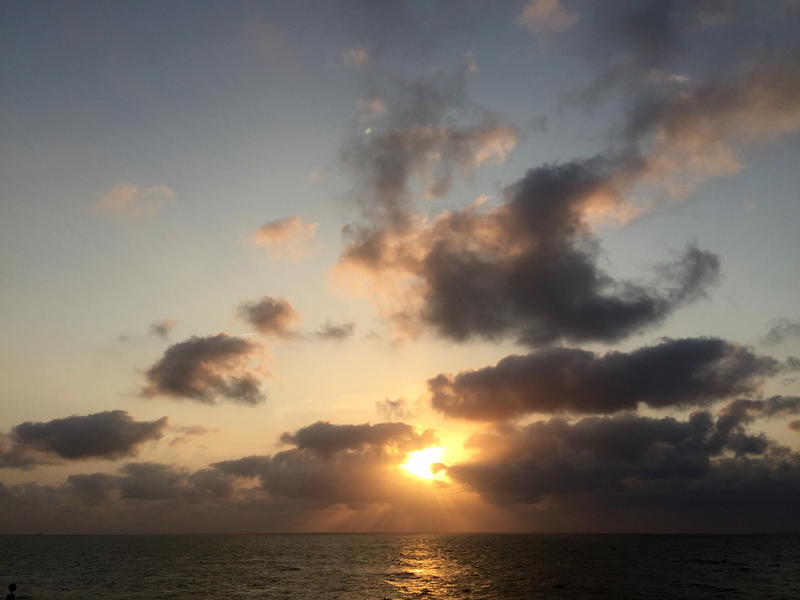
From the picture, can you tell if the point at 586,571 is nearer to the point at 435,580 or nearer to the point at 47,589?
the point at 435,580

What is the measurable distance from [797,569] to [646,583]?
69.7 meters

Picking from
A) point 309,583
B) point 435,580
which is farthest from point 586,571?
point 309,583

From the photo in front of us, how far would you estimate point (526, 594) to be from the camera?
3718 inches

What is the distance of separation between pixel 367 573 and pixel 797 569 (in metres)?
115

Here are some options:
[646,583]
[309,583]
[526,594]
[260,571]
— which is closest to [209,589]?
[309,583]

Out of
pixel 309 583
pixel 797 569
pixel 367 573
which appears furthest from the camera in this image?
pixel 797 569

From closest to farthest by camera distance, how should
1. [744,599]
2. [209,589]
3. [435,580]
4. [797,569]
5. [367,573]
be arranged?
1. [744,599]
2. [209,589]
3. [435,580]
4. [367,573]
5. [797,569]

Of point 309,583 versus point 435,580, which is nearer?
point 309,583

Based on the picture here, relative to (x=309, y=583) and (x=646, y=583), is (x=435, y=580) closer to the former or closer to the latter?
(x=309, y=583)

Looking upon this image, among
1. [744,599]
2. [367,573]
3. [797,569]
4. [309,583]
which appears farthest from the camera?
[797,569]

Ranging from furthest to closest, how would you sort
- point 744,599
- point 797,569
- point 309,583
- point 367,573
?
point 797,569
point 367,573
point 309,583
point 744,599

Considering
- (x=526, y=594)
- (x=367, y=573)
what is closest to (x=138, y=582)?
(x=367, y=573)

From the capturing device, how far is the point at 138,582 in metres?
115

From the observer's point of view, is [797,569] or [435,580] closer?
[435,580]
